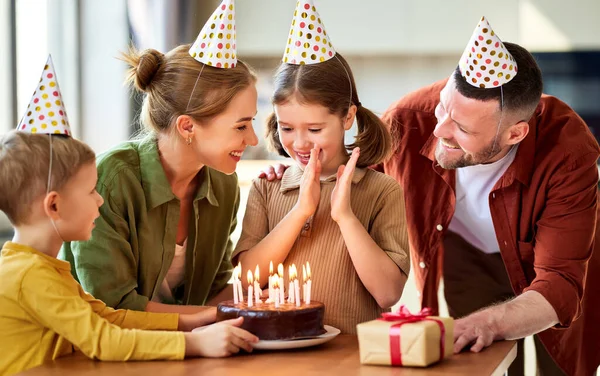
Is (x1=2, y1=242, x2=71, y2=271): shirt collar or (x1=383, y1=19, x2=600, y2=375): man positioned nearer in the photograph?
(x1=2, y1=242, x2=71, y2=271): shirt collar

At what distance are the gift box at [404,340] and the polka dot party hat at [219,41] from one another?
773 mm

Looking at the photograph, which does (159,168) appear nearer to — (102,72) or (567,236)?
(567,236)

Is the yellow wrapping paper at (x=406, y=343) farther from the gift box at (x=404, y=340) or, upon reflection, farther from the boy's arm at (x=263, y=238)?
the boy's arm at (x=263, y=238)

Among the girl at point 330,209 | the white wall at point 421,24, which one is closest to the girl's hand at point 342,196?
the girl at point 330,209

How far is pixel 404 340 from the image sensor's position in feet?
4.96

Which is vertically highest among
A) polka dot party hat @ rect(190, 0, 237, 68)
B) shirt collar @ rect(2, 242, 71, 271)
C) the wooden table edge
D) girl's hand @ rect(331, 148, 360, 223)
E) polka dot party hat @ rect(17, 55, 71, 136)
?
polka dot party hat @ rect(190, 0, 237, 68)

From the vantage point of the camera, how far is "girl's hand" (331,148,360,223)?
6.33ft

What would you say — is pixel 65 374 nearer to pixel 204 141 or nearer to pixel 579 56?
pixel 204 141

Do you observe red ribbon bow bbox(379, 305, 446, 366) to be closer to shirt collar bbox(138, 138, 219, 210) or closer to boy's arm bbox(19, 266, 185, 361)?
boy's arm bbox(19, 266, 185, 361)

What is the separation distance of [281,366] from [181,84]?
80 cm

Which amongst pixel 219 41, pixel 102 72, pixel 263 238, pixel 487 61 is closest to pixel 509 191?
pixel 487 61

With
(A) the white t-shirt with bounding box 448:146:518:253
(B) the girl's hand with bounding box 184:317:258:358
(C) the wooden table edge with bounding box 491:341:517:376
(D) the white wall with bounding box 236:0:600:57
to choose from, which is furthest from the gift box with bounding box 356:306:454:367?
(D) the white wall with bounding box 236:0:600:57

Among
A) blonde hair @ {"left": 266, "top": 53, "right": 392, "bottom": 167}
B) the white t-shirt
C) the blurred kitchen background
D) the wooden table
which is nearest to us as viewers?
the wooden table

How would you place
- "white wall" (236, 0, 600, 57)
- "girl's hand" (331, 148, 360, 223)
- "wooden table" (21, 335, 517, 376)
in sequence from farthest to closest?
1. "white wall" (236, 0, 600, 57)
2. "girl's hand" (331, 148, 360, 223)
3. "wooden table" (21, 335, 517, 376)
